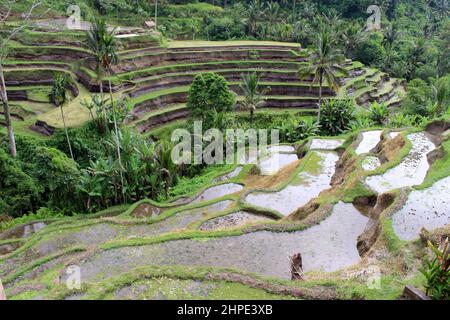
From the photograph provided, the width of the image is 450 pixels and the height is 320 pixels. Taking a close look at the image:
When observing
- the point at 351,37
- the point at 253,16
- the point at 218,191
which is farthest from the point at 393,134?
the point at 253,16

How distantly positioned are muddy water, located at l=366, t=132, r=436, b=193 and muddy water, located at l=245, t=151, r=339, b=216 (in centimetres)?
257

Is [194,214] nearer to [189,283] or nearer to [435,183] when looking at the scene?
[189,283]

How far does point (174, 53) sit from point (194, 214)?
24.0 m

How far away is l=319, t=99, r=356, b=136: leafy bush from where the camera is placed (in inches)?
1169

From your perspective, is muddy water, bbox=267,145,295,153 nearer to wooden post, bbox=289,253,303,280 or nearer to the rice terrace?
the rice terrace

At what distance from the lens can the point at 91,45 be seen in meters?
17.4

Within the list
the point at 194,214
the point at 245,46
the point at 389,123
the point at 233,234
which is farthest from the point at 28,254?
the point at 245,46

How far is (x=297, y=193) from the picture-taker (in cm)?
1709

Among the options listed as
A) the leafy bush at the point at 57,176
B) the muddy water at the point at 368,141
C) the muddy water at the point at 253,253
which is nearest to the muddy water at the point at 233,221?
the muddy water at the point at 253,253

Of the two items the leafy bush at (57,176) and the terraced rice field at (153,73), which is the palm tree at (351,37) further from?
the leafy bush at (57,176)

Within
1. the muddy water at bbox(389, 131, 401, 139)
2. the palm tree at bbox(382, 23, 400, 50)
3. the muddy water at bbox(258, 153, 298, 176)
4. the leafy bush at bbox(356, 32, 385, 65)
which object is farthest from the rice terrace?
the palm tree at bbox(382, 23, 400, 50)

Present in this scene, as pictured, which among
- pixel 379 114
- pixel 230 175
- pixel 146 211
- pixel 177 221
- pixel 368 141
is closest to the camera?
pixel 177 221

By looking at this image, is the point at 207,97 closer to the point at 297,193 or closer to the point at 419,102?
the point at 297,193

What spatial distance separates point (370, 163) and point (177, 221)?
28.5ft
